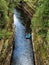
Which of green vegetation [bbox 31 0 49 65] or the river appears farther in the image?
the river

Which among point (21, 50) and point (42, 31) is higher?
point (42, 31)

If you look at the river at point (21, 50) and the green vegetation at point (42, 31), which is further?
the river at point (21, 50)

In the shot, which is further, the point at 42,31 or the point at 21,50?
the point at 21,50

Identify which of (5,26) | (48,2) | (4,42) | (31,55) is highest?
(48,2)

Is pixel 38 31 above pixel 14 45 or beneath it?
above

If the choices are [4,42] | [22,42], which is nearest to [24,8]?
[22,42]

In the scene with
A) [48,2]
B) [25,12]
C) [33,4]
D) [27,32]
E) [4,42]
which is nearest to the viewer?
[4,42]

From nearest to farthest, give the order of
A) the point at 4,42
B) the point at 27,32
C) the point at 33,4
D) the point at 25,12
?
1. the point at 4,42
2. the point at 27,32
3. the point at 33,4
4. the point at 25,12

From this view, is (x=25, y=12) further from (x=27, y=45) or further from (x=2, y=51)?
(x=2, y=51)

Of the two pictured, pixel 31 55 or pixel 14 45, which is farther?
pixel 14 45
